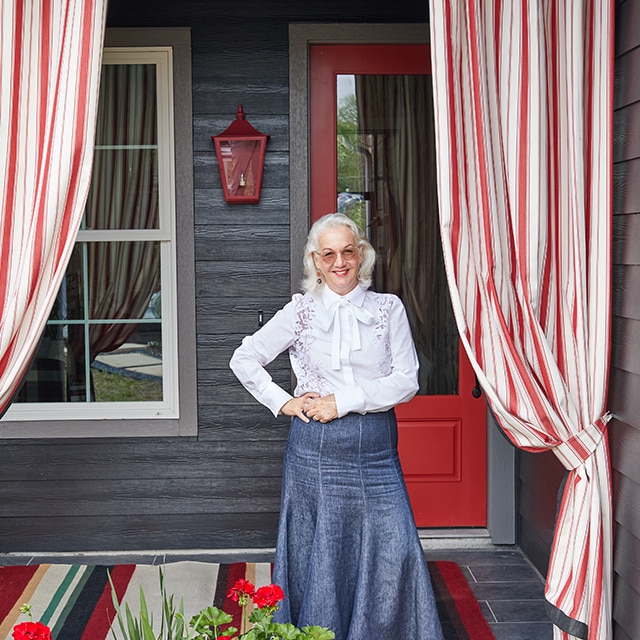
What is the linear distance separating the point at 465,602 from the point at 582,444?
1.21 meters

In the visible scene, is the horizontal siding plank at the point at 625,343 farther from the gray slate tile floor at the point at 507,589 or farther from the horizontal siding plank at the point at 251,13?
the horizontal siding plank at the point at 251,13

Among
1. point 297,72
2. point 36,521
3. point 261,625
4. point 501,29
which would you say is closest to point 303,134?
point 297,72

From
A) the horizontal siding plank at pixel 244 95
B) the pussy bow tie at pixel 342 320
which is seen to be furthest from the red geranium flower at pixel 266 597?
the horizontal siding plank at pixel 244 95

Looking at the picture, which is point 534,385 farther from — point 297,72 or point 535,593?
point 297,72

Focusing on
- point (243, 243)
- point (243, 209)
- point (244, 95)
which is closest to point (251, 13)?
point (244, 95)

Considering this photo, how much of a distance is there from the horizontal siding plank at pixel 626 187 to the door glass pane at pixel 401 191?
1.49 m

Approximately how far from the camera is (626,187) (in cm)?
260

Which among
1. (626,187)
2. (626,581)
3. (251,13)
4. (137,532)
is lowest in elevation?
(137,532)

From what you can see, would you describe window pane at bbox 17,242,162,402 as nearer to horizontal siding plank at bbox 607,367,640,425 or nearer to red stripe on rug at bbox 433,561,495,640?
red stripe on rug at bbox 433,561,495,640

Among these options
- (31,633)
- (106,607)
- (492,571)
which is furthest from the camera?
(492,571)

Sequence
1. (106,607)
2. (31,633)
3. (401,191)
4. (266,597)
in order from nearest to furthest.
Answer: (31,633), (266,597), (106,607), (401,191)

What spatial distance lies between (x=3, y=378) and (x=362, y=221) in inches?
80.1

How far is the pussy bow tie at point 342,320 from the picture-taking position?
2838 mm

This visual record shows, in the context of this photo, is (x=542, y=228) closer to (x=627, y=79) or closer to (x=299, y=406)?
(x=627, y=79)
